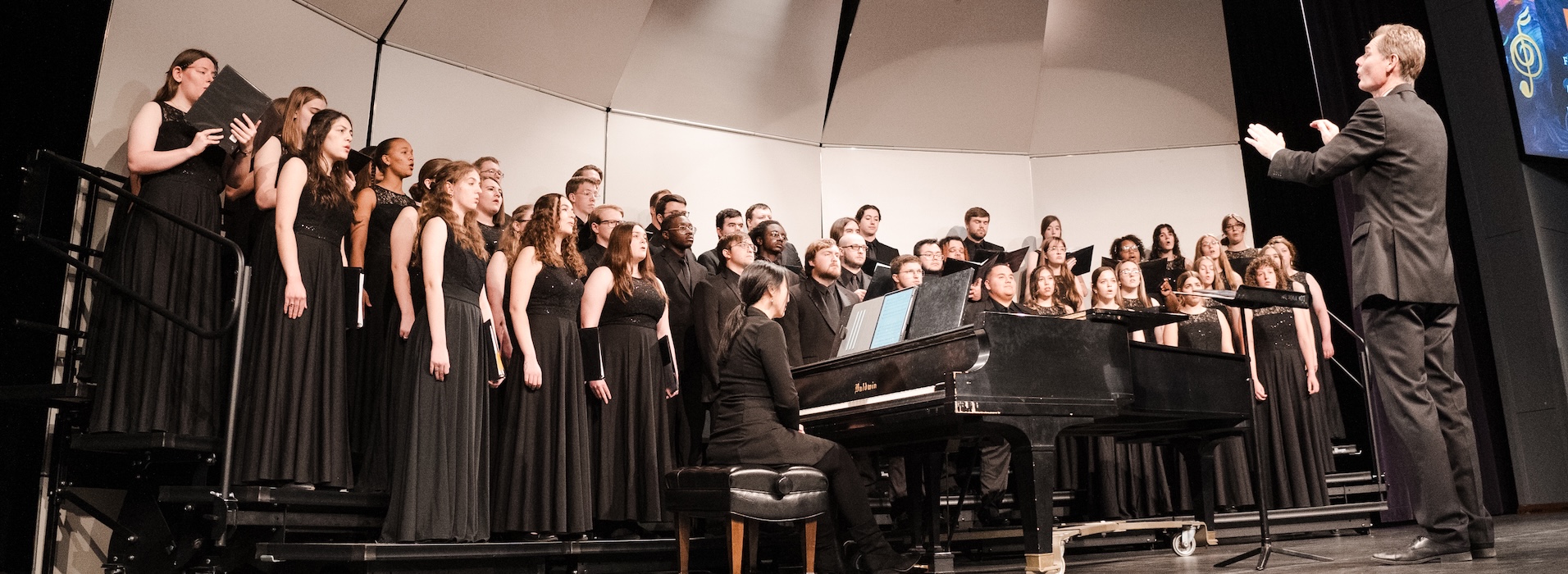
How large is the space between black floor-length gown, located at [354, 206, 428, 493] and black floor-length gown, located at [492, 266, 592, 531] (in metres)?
0.43

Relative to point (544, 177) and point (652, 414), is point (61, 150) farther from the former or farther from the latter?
point (544, 177)

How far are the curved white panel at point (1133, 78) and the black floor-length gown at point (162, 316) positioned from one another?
6666 millimetres

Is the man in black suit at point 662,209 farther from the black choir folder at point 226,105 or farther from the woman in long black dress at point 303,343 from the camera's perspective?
the black choir folder at point 226,105

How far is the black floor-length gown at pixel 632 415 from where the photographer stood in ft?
14.5

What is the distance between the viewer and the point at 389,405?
3973 mm

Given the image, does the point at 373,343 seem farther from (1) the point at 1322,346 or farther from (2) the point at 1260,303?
(1) the point at 1322,346

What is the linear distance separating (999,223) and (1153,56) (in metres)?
1.85

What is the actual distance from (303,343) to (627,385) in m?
1.34

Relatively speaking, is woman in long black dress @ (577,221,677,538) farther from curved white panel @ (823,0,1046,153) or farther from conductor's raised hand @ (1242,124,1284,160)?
curved white panel @ (823,0,1046,153)

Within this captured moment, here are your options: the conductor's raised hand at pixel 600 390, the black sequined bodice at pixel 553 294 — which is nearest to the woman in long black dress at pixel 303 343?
the black sequined bodice at pixel 553 294

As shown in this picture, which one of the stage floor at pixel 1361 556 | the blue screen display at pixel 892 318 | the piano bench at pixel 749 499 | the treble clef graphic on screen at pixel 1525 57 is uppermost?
the treble clef graphic on screen at pixel 1525 57

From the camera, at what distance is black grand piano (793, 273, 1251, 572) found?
3.29 m

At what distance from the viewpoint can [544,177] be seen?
21.7 ft

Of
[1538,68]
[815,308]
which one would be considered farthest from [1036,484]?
[1538,68]
